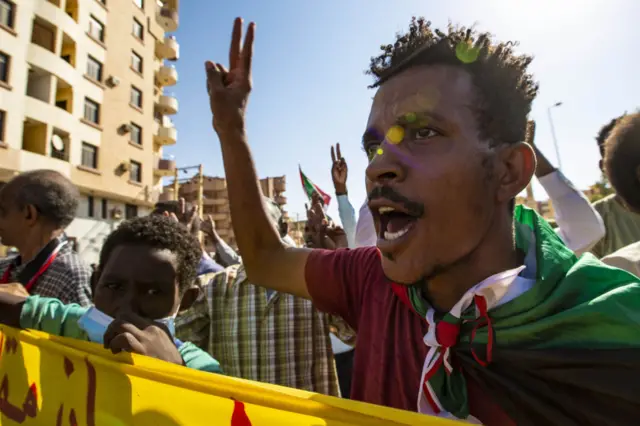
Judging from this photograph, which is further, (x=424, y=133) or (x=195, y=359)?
(x=195, y=359)

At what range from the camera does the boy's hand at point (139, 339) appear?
4.46 feet

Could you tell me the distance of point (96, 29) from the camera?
24766 mm

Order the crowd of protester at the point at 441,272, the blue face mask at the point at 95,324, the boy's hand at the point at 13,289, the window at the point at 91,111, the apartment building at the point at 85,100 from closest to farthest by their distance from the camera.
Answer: the crowd of protester at the point at 441,272, the blue face mask at the point at 95,324, the boy's hand at the point at 13,289, the apartment building at the point at 85,100, the window at the point at 91,111

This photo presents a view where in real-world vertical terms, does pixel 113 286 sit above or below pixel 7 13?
below

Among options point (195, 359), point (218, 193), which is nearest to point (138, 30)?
point (195, 359)

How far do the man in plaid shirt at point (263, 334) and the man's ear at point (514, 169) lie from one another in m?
1.71

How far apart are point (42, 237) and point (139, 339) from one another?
7.24ft

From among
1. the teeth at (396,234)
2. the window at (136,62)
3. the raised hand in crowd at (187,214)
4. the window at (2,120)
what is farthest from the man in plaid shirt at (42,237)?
the window at (136,62)

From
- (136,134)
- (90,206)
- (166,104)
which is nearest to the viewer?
(90,206)

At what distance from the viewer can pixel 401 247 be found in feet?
4.05

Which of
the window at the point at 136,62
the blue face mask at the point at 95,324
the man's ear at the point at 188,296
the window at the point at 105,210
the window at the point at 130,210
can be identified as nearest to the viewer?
the blue face mask at the point at 95,324

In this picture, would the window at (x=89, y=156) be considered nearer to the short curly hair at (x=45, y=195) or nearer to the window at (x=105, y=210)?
the window at (x=105, y=210)

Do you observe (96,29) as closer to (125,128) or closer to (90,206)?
(125,128)

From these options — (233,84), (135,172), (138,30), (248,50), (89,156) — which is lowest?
(233,84)
